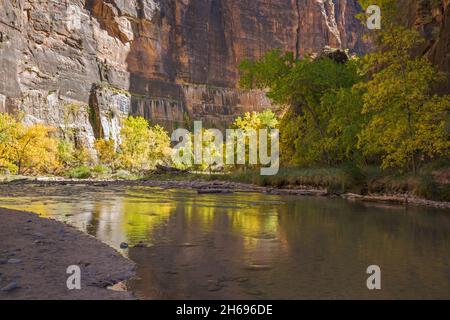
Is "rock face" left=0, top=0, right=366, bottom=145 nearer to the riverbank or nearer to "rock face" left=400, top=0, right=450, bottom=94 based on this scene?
"rock face" left=400, top=0, right=450, bottom=94

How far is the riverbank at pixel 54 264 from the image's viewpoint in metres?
5.84

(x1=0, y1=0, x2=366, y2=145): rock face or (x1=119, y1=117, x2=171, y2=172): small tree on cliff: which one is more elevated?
(x1=0, y1=0, x2=366, y2=145): rock face

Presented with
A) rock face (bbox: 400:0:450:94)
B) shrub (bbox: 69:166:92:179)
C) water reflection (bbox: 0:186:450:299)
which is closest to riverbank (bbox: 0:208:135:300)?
water reflection (bbox: 0:186:450:299)

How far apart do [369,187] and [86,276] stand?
23.4 metres

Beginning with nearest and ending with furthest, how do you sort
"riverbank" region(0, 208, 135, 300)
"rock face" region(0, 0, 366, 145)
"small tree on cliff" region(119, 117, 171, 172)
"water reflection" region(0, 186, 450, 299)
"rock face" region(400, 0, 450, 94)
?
"riverbank" region(0, 208, 135, 300) < "water reflection" region(0, 186, 450, 299) < "rock face" region(400, 0, 450, 94) < "small tree on cliff" region(119, 117, 171, 172) < "rock face" region(0, 0, 366, 145)

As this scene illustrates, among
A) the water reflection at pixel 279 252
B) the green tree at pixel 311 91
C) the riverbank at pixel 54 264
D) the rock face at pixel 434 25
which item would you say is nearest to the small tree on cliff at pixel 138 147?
the green tree at pixel 311 91

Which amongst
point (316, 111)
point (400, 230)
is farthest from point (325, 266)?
point (316, 111)

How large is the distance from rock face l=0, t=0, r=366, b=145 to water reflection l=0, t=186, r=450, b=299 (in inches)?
3256

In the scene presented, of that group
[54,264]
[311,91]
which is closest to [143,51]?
[311,91]

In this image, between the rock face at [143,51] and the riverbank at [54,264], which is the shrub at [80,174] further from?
the riverbank at [54,264]

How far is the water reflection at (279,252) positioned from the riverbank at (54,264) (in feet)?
1.57

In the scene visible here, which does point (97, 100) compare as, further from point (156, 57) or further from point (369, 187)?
point (369, 187)

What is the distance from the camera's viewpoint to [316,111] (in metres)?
41.4

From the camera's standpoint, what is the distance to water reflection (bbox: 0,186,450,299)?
21.7 feet
